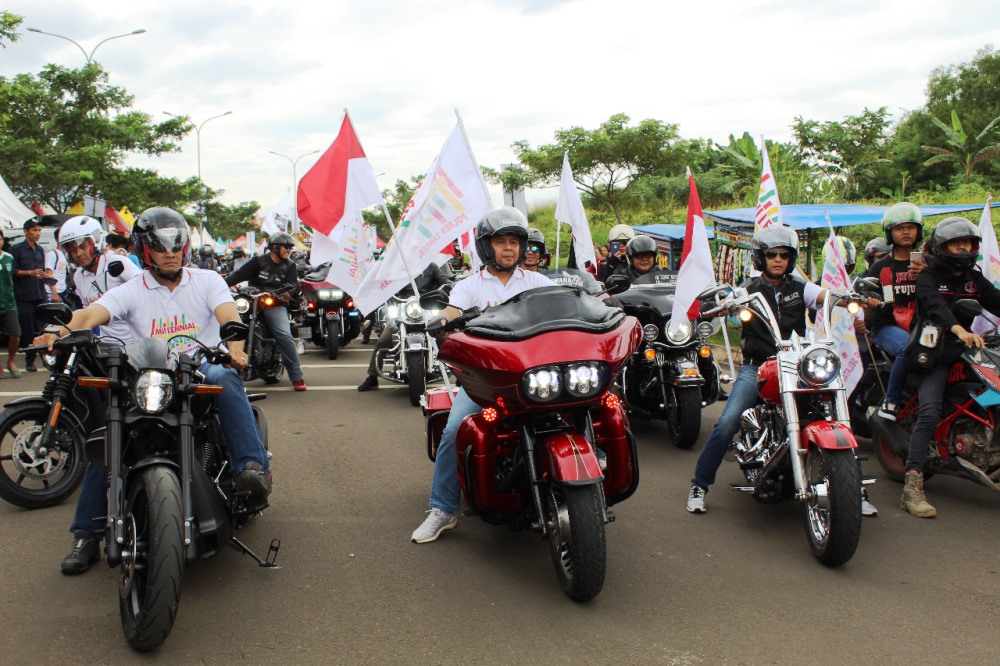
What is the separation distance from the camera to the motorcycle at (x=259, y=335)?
10070 mm

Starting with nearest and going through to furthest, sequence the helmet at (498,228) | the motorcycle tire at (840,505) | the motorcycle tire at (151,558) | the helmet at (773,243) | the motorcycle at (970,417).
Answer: the motorcycle tire at (151,558) < the motorcycle tire at (840,505) < the helmet at (498,228) < the motorcycle at (970,417) < the helmet at (773,243)

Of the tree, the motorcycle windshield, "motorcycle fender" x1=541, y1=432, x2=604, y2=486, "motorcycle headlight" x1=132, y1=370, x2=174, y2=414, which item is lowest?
"motorcycle fender" x1=541, y1=432, x2=604, y2=486

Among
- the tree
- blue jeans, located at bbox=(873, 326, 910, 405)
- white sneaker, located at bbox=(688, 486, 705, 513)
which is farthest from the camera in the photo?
the tree

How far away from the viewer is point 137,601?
3.47 meters

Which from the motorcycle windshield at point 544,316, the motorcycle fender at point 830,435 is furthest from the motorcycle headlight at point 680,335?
the motorcycle windshield at point 544,316

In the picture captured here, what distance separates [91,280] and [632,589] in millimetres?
5993

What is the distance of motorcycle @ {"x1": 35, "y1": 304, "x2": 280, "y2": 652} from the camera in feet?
10.9

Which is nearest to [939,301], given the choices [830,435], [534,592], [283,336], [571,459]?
[830,435]

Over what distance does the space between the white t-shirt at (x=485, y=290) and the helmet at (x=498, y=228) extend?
0.13 metres

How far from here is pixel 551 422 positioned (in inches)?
158

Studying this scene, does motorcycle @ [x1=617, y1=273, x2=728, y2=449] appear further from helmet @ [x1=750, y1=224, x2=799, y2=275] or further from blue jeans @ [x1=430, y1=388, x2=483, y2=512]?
blue jeans @ [x1=430, y1=388, x2=483, y2=512]

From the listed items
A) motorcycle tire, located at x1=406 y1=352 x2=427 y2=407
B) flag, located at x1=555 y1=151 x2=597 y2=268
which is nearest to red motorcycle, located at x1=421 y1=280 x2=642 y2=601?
motorcycle tire, located at x1=406 y1=352 x2=427 y2=407

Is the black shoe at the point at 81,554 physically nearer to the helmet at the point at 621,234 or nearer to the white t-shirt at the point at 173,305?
the white t-shirt at the point at 173,305

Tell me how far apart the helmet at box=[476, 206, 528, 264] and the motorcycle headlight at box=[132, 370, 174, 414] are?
1858 millimetres
